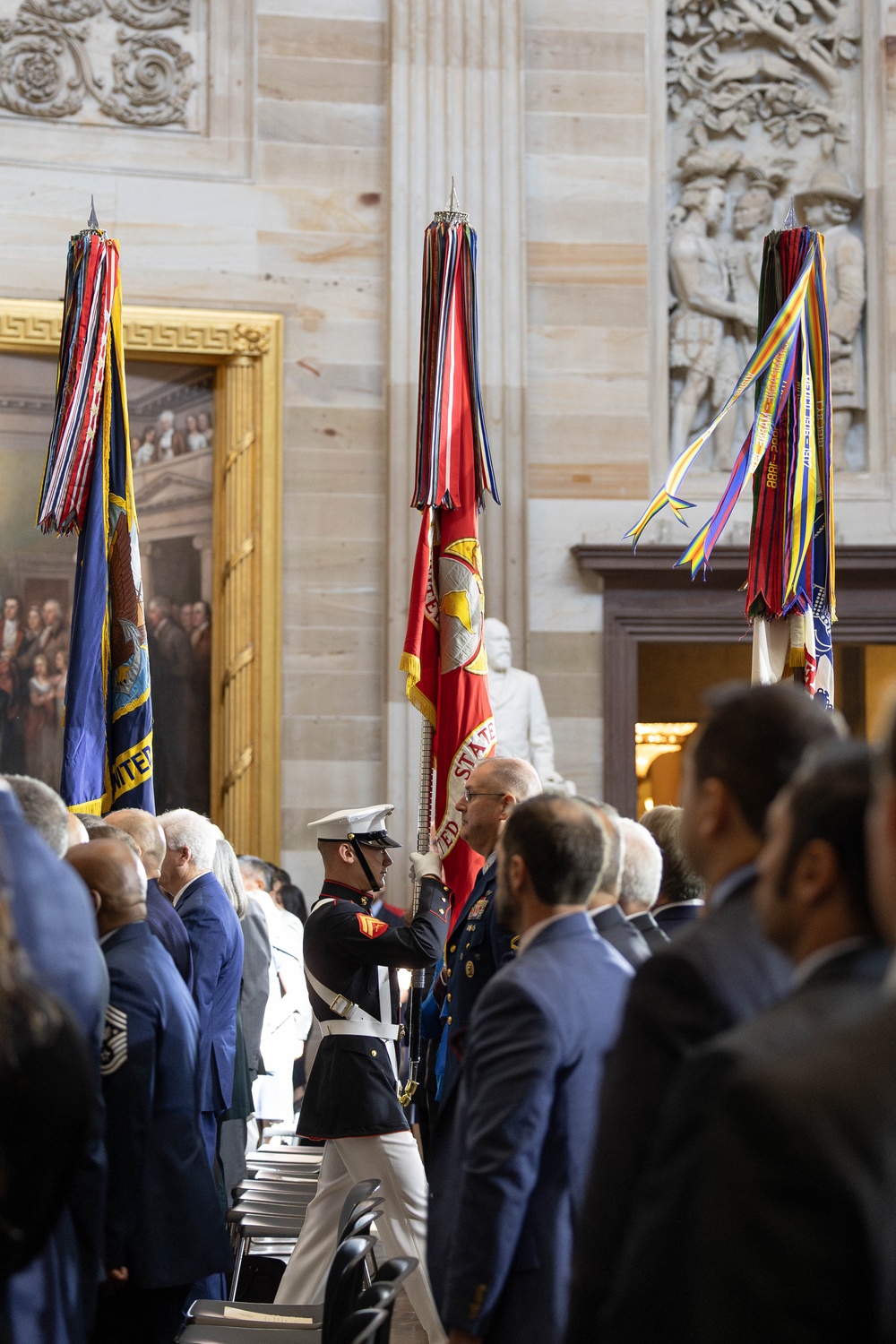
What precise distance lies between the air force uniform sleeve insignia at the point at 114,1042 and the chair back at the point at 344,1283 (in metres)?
0.63

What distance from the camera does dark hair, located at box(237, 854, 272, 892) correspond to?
829 centimetres

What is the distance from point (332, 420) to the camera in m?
10.4

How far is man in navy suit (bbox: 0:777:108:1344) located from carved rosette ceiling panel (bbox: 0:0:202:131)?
8.09 m

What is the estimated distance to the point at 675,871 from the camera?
416 centimetres

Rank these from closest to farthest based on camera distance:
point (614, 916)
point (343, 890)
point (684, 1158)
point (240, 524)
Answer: point (684, 1158), point (614, 916), point (343, 890), point (240, 524)

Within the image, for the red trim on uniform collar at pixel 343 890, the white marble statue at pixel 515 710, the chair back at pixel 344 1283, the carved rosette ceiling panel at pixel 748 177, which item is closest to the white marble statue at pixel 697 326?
the carved rosette ceiling panel at pixel 748 177

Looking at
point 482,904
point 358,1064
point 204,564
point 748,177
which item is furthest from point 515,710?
point 482,904

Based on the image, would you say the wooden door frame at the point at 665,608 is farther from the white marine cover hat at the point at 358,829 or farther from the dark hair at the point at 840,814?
the dark hair at the point at 840,814

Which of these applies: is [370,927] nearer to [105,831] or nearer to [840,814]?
[105,831]

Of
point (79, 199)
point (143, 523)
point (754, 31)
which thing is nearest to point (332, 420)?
point (143, 523)

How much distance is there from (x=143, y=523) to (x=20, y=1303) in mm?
7869

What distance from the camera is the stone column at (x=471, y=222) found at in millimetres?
10250

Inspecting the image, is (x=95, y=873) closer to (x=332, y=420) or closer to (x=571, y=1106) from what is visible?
(x=571, y=1106)

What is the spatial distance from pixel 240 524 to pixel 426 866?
5314 mm
